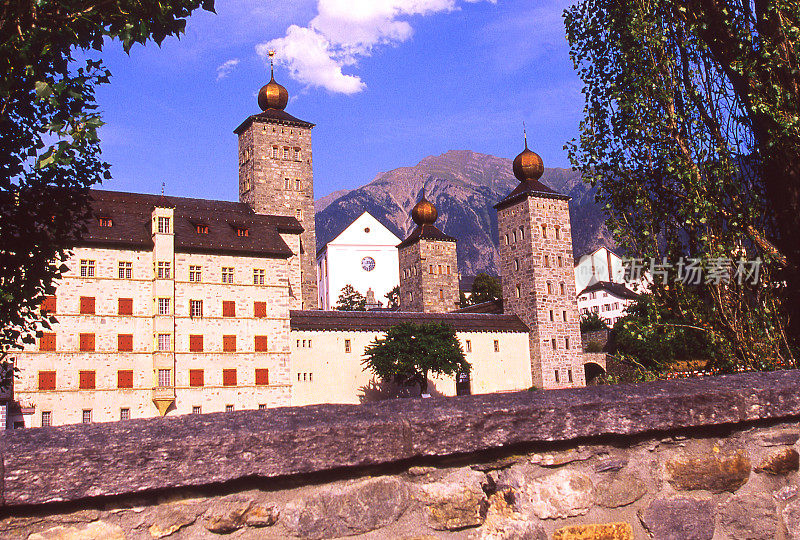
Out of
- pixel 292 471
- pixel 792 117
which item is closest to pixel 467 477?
pixel 292 471

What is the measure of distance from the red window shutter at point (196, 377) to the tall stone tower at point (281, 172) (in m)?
20.6

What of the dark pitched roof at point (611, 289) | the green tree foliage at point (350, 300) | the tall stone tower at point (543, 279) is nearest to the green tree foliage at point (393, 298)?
the green tree foliage at point (350, 300)

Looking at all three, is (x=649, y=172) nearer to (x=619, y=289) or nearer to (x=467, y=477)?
(x=467, y=477)

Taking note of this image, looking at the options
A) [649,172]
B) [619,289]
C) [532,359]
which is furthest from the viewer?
[619,289]

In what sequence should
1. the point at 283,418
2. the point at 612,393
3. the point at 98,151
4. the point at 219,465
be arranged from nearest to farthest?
the point at 219,465, the point at 283,418, the point at 612,393, the point at 98,151

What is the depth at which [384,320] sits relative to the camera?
55938 mm

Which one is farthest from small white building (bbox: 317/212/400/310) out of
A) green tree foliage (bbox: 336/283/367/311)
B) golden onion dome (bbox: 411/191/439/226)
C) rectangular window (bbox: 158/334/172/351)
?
rectangular window (bbox: 158/334/172/351)

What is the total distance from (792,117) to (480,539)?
4.99 meters

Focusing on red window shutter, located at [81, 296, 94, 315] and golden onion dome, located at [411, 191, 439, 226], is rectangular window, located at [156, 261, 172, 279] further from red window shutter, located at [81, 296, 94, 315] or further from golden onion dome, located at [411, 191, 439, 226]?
golden onion dome, located at [411, 191, 439, 226]

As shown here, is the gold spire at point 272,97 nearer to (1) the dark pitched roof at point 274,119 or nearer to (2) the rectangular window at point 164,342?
(1) the dark pitched roof at point 274,119

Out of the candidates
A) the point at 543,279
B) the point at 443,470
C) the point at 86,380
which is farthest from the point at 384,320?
the point at 443,470

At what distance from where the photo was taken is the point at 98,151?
9.80m

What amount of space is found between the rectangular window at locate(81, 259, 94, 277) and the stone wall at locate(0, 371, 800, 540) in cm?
4410

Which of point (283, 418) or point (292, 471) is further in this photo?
point (283, 418)
